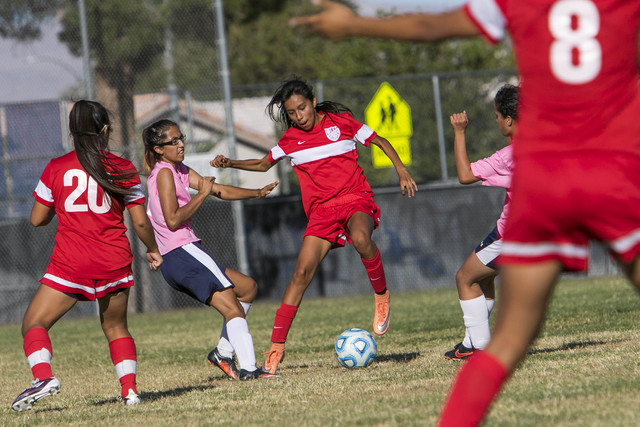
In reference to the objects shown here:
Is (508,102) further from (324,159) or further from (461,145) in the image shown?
(324,159)

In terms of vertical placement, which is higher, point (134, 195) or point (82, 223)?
point (134, 195)

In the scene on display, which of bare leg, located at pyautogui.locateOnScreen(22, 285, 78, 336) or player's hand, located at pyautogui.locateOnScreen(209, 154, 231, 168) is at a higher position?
player's hand, located at pyautogui.locateOnScreen(209, 154, 231, 168)

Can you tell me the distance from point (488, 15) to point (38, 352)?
3701 millimetres

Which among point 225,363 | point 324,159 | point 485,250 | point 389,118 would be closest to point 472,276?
point 485,250

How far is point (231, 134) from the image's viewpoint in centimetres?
1468

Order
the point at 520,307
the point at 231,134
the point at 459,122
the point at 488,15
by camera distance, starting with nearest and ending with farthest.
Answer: the point at 520,307 < the point at 488,15 < the point at 459,122 < the point at 231,134

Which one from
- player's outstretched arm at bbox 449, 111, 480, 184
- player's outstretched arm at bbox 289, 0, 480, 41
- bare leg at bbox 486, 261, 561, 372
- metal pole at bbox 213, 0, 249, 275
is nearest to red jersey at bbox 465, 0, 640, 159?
player's outstretched arm at bbox 289, 0, 480, 41

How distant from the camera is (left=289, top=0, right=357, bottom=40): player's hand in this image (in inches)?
137

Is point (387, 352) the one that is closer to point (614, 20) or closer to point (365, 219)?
point (365, 219)

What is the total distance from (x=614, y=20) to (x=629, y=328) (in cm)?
513

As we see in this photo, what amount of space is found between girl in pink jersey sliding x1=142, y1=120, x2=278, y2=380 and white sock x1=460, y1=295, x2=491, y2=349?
1516 mm

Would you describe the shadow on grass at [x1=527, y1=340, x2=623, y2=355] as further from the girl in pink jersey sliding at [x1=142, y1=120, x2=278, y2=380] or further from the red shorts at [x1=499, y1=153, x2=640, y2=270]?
the red shorts at [x1=499, y1=153, x2=640, y2=270]

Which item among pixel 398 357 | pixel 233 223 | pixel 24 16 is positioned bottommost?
pixel 398 357

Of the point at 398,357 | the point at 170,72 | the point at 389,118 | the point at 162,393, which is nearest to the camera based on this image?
the point at 162,393
